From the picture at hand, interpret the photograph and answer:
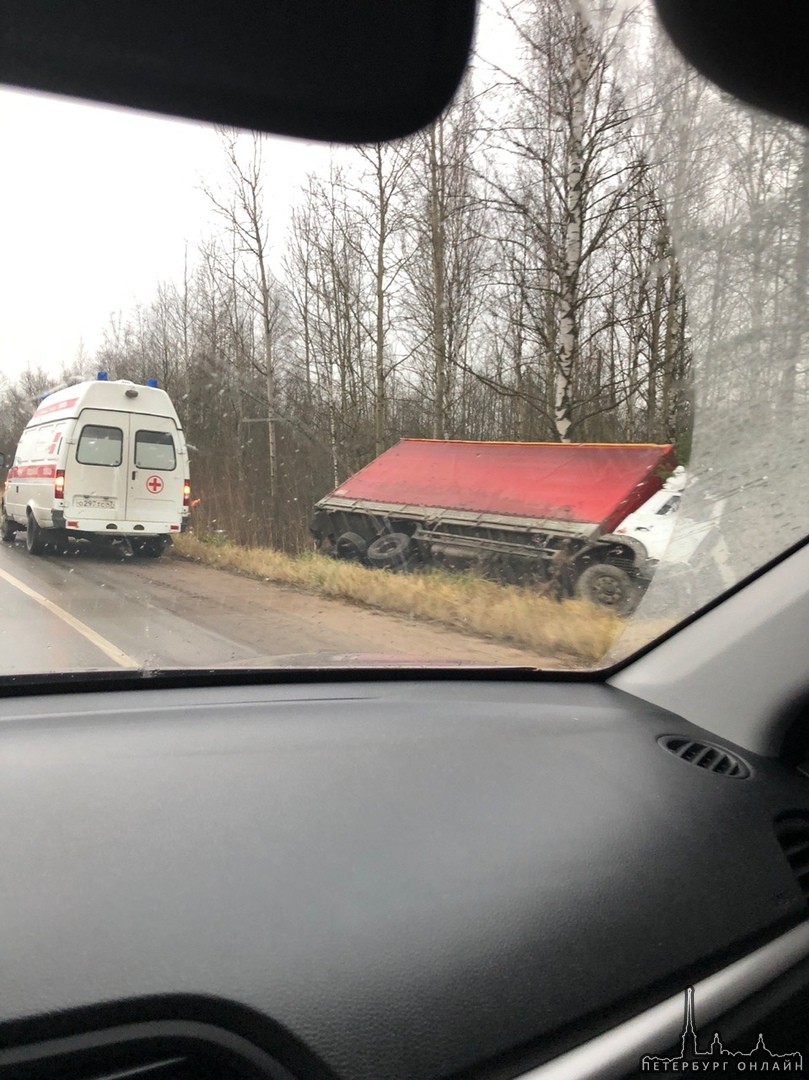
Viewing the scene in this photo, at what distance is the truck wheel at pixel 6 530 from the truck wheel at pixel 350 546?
6.91 ft

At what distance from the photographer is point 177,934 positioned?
1.86 m

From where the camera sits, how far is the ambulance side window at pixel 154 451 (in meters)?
5.91

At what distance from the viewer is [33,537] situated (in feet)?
18.2

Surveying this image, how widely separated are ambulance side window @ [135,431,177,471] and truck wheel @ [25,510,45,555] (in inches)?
34.8

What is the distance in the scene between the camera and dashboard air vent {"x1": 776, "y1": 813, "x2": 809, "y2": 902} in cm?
270

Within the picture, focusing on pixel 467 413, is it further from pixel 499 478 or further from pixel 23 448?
pixel 23 448

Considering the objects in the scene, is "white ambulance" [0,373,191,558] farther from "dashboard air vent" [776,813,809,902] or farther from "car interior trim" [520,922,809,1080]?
"car interior trim" [520,922,809,1080]

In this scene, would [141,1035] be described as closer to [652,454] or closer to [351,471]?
[652,454]

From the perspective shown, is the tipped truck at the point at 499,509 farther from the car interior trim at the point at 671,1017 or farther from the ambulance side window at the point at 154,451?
the car interior trim at the point at 671,1017

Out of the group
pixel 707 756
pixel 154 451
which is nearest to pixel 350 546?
pixel 154 451

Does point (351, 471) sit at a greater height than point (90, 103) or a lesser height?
lesser

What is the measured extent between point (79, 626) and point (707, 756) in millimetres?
2831

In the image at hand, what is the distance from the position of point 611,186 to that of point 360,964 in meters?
5.95

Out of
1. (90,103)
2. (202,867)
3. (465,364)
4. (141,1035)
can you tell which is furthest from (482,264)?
(141,1035)
